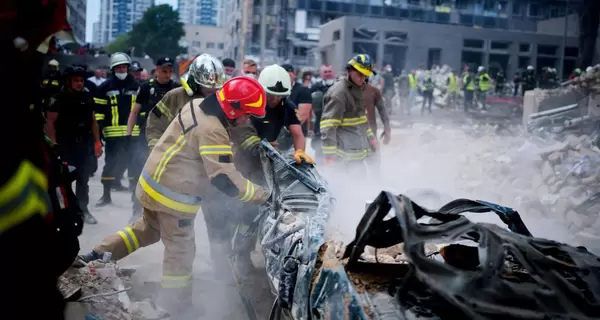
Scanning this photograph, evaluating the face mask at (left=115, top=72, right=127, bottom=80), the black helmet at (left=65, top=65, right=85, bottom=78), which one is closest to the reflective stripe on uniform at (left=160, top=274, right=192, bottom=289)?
the black helmet at (left=65, top=65, right=85, bottom=78)

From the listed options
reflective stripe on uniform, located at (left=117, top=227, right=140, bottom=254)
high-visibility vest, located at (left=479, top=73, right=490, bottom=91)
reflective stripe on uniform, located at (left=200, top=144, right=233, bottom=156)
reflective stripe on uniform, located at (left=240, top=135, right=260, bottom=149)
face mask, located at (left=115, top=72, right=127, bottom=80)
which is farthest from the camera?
high-visibility vest, located at (left=479, top=73, right=490, bottom=91)

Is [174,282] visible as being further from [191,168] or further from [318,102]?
[318,102]

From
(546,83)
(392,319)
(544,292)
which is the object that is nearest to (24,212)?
(392,319)

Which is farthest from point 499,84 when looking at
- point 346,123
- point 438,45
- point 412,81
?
point 346,123

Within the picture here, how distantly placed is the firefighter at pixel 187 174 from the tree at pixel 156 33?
5740 cm

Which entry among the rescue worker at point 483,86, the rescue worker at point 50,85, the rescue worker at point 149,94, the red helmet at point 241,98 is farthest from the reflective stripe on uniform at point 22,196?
the rescue worker at point 483,86

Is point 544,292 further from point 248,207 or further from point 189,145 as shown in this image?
point 248,207

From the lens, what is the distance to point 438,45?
36.1 m

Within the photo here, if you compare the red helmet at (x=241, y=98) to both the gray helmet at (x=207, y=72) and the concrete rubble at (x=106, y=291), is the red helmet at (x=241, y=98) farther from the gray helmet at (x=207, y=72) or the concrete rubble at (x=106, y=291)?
the concrete rubble at (x=106, y=291)

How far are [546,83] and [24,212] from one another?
23.3 meters

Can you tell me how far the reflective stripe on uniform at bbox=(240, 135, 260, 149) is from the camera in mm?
5006

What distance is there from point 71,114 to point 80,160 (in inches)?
20.6

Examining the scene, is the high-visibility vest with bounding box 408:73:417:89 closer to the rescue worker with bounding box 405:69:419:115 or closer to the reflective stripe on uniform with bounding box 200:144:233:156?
the rescue worker with bounding box 405:69:419:115

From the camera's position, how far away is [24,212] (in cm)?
147
